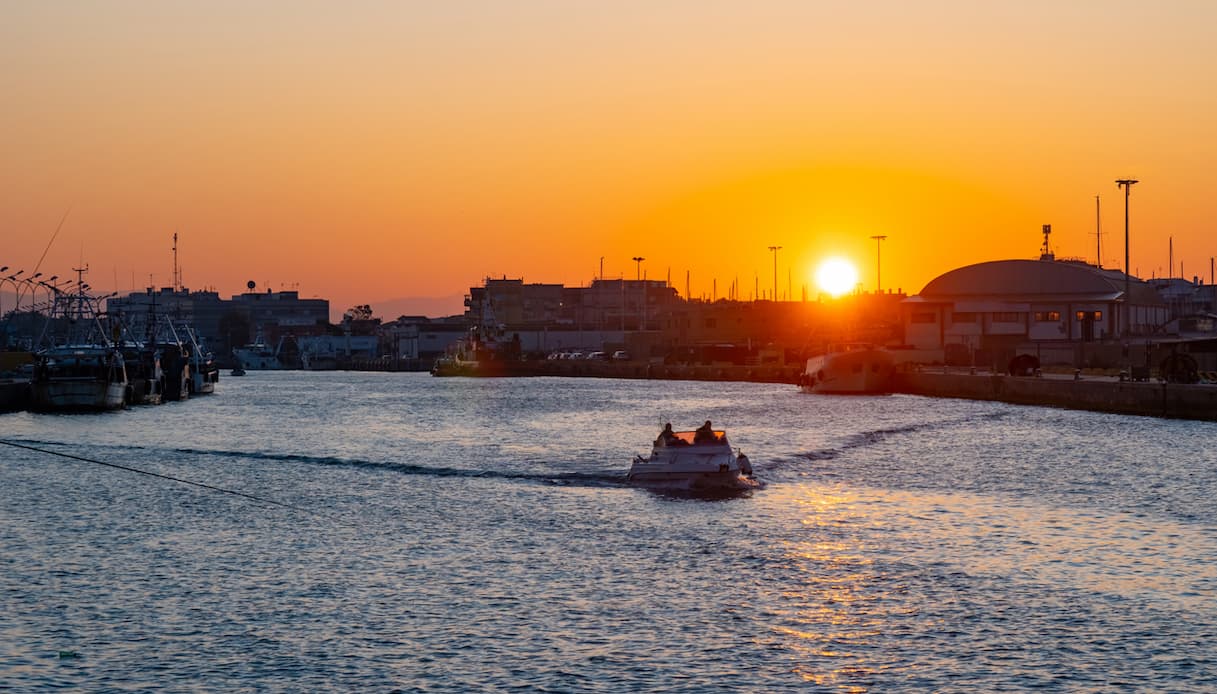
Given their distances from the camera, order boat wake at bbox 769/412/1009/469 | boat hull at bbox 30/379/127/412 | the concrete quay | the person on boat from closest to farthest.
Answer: the person on boat → boat wake at bbox 769/412/1009/469 → the concrete quay → boat hull at bbox 30/379/127/412

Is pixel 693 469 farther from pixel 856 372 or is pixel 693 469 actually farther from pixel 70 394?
pixel 856 372

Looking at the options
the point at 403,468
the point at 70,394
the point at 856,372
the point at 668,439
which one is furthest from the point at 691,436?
the point at 856,372

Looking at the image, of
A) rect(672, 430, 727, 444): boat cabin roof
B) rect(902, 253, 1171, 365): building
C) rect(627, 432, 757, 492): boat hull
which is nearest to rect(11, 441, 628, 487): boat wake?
rect(627, 432, 757, 492): boat hull

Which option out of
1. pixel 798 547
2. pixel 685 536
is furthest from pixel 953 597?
pixel 685 536

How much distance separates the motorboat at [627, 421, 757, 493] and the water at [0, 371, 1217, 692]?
59.0 inches

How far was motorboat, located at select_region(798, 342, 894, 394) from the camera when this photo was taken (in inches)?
5148

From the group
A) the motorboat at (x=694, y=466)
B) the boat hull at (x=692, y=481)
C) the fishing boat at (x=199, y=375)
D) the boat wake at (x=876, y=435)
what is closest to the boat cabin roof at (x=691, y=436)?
the motorboat at (x=694, y=466)

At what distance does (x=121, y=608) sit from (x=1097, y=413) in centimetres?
7553

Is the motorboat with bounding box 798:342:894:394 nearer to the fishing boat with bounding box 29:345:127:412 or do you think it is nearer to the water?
the water

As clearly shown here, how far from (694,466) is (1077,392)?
54.6 m

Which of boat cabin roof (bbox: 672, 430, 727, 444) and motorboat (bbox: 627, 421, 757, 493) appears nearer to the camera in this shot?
motorboat (bbox: 627, 421, 757, 493)

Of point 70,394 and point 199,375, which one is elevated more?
point 199,375

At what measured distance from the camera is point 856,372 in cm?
13112

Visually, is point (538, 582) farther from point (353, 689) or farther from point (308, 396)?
point (308, 396)
